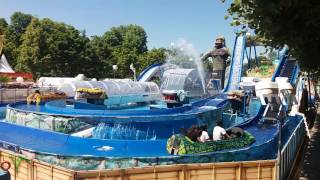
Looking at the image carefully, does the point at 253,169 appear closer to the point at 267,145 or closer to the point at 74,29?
the point at 267,145

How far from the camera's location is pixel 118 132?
52.8ft

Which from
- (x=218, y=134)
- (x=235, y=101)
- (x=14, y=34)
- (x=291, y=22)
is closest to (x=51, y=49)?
(x=14, y=34)

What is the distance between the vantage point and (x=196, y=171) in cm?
955

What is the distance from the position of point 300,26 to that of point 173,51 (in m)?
49.8

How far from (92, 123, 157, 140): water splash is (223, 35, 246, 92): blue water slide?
19.2 metres

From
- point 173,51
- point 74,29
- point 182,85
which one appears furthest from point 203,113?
point 74,29

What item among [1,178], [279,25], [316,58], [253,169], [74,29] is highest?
[74,29]

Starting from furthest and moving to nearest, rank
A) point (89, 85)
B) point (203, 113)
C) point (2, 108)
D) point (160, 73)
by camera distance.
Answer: point (160, 73) < point (89, 85) < point (2, 108) < point (203, 113)

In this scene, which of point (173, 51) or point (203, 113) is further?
point (173, 51)

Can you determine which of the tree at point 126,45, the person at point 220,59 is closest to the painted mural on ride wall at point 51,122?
the person at point 220,59

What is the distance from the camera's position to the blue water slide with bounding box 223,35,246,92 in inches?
1363

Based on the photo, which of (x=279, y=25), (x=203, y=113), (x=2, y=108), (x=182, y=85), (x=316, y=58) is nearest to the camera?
(x=279, y=25)

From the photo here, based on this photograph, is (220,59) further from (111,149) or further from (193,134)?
(193,134)

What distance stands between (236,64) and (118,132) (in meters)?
22.8
